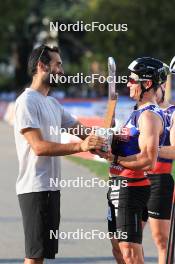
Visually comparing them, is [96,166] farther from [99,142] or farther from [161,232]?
[99,142]

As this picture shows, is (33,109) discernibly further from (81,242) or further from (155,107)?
(81,242)

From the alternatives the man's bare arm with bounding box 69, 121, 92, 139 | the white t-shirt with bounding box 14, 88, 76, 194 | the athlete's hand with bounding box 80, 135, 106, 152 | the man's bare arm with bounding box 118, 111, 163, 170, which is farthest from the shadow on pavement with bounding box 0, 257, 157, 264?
the athlete's hand with bounding box 80, 135, 106, 152

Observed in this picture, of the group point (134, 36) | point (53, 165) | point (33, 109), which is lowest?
point (53, 165)

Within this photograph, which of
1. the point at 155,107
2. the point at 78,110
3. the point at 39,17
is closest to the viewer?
the point at 155,107

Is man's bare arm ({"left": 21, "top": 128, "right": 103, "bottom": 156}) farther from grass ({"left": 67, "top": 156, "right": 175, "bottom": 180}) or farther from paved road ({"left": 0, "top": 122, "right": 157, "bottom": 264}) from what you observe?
grass ({"left": 67, "top": 156, "right": 175, "bottom": 180})

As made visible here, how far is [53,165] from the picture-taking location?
19.6ft

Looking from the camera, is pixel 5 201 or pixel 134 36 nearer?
pixel 5 201

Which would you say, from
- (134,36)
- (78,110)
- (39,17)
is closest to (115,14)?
(134,36)

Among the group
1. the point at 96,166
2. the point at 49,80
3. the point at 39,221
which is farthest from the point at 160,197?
the point at 96,166

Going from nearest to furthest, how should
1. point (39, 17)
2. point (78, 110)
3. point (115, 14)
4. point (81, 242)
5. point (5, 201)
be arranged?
point (81, 242) < point (5, 201) < point (78, 110) < point (115, 14) < point (39, 17)

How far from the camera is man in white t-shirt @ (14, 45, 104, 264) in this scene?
5844 millimetres

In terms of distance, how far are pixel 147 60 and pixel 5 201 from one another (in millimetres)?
6721

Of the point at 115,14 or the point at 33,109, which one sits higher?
the point at 115,14

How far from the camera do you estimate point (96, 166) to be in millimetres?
16766
